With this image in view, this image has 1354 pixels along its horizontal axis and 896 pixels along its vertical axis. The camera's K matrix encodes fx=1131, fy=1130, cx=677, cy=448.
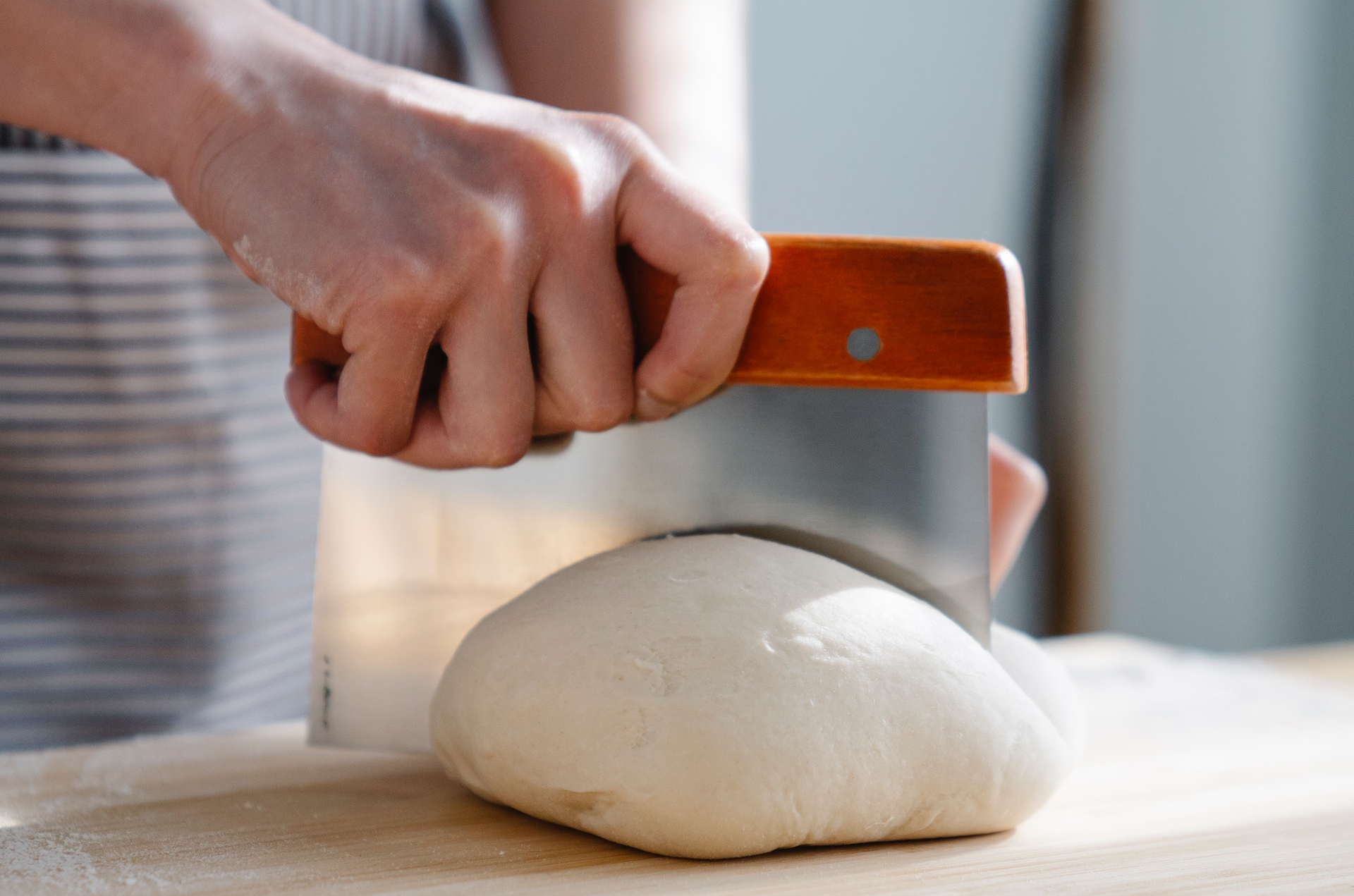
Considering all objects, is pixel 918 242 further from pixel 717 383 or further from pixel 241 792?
pixel 241 792

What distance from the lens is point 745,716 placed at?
623 millimetres

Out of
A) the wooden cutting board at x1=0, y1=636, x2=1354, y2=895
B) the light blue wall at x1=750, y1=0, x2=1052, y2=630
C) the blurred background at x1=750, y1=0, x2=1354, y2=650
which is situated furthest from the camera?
the blurred background at x1=750, y1=0, x2=1354, y2=650

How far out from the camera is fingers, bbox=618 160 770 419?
0.70 m

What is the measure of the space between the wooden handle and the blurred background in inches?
65.6

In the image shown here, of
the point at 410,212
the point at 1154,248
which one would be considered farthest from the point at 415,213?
the point at 1154,248

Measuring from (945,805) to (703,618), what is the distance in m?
0.18

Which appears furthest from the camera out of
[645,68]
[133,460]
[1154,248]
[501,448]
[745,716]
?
[1154,248]

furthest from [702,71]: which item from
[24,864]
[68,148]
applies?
[24,864]

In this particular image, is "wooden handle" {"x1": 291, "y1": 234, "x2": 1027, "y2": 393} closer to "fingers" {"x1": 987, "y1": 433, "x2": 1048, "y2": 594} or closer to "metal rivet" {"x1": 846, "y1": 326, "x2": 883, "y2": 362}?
"metal rivet" {"x1": 846, "y1": 326, "x2": 883, "y2": 362}

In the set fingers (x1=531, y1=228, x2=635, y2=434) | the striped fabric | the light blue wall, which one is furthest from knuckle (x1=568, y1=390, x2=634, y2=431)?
the light blue wall

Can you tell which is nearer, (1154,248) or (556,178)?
(556,178)

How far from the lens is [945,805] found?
0.65 metres

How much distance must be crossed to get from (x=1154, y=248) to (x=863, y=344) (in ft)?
7.01

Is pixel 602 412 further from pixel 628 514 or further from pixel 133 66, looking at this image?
pixel 133 66
